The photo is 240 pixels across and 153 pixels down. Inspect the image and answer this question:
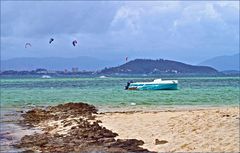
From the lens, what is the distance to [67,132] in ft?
63.5

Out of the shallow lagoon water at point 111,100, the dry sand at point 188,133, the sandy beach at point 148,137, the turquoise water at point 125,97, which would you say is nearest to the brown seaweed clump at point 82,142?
the sandy beach at point 148,137

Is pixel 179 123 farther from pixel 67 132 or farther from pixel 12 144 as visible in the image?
pixel 12 144

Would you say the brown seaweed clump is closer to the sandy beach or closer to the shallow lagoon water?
the sandy beach

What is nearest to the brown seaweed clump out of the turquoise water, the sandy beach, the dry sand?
the sandy beach

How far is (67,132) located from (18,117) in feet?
32.9

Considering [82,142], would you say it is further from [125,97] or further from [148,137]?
[125,97]

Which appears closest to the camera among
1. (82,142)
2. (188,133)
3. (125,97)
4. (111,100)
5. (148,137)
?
(188,133)

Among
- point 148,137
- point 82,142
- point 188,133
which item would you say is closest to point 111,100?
point 82,142

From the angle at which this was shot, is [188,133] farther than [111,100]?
No

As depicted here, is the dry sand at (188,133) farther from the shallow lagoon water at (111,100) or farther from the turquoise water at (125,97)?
the turquoise water at (125,97)

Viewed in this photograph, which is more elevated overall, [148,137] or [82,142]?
[148,137]

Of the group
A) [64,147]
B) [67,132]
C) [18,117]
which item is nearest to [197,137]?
[64,147]

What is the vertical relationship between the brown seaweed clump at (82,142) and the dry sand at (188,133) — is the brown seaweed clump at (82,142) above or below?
below

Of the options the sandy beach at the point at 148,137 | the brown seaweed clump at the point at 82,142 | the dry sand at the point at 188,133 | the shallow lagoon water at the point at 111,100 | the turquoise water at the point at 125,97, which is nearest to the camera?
the dry sand at the point at 188,133
